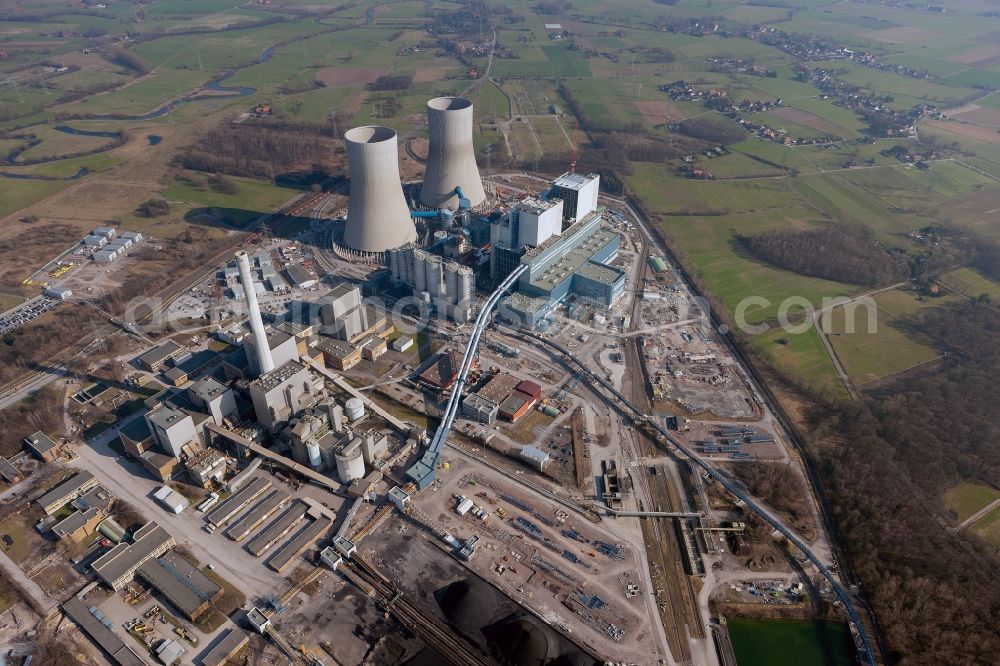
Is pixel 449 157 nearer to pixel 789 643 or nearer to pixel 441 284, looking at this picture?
pixel 441 284

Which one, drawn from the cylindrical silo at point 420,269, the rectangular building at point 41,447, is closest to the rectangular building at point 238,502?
the rectangular building at point 41,447

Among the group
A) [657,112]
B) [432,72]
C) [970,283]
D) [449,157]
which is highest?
[449,157]

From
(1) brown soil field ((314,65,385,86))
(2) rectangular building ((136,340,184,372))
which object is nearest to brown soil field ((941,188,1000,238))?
(2) rectangular building ((136,340,184,372))

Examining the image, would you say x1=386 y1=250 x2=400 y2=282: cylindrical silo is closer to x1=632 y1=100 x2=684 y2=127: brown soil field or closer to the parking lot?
the parking lot

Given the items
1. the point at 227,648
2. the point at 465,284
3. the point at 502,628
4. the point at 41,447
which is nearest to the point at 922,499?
the point at 502,628

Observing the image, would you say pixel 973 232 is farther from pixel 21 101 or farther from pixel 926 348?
pixel 21 101

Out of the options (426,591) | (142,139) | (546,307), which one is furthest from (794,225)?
(142,139)
